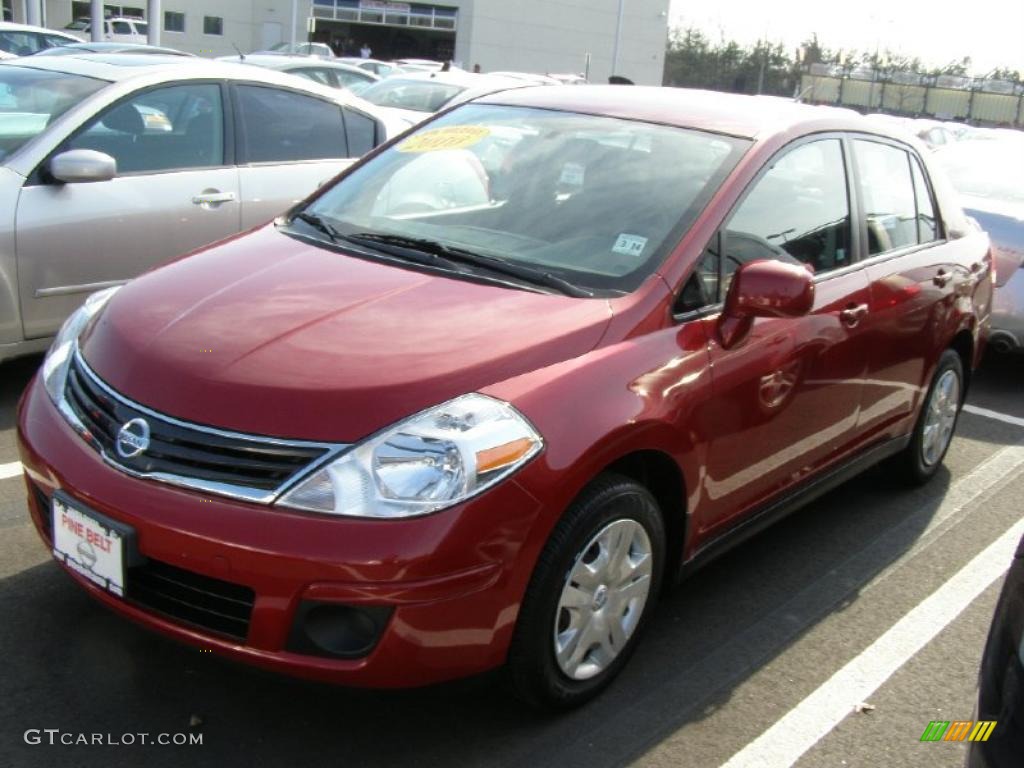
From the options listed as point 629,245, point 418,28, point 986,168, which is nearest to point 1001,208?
point 986,168

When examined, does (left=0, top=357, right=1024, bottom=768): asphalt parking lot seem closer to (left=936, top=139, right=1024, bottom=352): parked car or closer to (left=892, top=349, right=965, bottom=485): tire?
(left=892, top=349, right=965, bottom=485): tire

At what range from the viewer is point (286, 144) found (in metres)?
6.39

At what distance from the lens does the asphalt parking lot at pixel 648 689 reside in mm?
2947

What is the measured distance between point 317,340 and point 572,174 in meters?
1.27

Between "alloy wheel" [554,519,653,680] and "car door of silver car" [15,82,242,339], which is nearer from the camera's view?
"alloy wheel" [554,519,653,680]

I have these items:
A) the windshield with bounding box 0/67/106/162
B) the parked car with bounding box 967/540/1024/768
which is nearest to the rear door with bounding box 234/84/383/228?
the windshield with bounding box 0/67/106/162

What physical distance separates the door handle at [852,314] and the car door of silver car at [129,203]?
3.29 meters

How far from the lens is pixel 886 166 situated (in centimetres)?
472

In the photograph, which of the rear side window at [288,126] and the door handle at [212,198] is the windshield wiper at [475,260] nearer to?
the door handle at [212,198]

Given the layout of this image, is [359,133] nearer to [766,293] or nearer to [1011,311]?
[766,293]

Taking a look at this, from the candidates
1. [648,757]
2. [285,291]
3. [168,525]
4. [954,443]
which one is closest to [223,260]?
[285,291]

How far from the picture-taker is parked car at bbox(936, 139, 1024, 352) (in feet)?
24.0

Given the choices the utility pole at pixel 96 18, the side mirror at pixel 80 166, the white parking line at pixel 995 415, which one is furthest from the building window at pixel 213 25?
the white parking line at pixel 995 415

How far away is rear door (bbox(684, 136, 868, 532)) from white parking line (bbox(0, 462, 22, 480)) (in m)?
2.67
